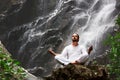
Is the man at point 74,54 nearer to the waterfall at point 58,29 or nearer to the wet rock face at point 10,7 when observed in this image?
the waterfall at point 58,29

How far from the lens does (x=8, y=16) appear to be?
28.5m

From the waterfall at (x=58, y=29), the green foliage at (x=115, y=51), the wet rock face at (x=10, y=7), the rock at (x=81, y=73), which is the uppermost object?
the wet rock face at (x=10, y=7)

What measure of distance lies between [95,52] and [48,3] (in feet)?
31.5

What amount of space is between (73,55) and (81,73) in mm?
971

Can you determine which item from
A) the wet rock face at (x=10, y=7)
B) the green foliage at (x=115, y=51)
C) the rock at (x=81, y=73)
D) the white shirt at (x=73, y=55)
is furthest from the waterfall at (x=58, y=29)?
the rock at (x=81, y=73)

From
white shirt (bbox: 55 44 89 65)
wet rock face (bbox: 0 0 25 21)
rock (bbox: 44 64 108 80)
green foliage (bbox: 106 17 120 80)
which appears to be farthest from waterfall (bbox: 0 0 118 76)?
rock (bbox: 44 64 108 80)

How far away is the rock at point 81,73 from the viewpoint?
25.2ft

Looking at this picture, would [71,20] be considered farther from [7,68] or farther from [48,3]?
[7,68]

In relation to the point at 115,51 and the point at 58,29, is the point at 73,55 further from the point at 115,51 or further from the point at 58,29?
the point at 58,29

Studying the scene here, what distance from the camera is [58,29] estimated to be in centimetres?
2475

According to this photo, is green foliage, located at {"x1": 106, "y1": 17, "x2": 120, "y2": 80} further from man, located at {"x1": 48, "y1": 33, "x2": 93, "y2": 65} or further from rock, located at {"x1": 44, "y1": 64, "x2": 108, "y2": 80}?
man, located at {"x1": 48, "y1": 33, "x2": 93, "y2": 65}

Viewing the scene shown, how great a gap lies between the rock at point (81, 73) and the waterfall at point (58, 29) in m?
13.4

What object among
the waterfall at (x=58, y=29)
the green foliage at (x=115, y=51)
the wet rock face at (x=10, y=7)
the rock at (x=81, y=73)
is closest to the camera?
the rock at (x=81, y=73)

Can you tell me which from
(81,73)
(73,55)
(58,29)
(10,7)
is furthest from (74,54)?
(10,7)
